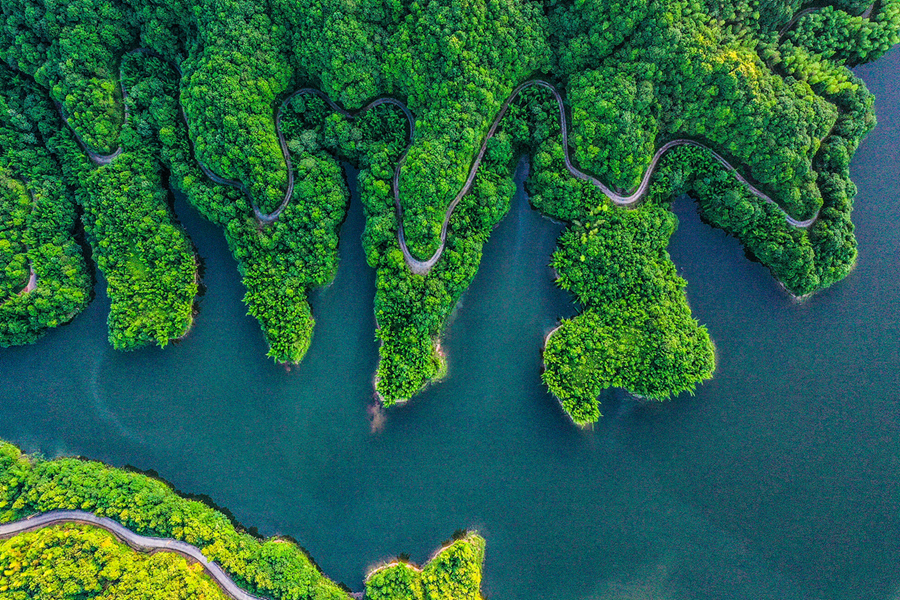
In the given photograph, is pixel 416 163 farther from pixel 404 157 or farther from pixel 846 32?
pixel 846 32

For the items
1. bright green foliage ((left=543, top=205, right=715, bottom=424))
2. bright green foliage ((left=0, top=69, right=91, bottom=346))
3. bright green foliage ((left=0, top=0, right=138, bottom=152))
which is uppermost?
bright green foliage ((left=543, top=205, right=715, bottom=424))

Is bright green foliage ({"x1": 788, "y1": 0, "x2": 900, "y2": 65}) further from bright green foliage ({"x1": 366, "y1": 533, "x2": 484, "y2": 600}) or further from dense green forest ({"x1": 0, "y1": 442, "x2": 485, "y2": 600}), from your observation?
bright green foliage ({"x1": 366, "y1": 533, "x2": 484, "y2": 600})

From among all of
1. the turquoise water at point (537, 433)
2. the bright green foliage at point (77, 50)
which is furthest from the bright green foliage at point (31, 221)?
the turquoise water at point (537, 433)

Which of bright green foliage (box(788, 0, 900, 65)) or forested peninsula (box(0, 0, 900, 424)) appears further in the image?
bright green foliage (box(788, 0, 900, 65))

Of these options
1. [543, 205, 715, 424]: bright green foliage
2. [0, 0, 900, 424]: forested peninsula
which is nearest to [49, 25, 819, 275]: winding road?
[0, 0, 900, 424]: forested peninsula

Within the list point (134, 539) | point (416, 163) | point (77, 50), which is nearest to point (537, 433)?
point (416, 163)

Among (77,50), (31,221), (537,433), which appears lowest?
(31,221)

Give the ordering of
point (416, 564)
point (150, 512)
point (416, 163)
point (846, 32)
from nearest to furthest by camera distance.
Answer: point (416, 163)
point (150, 512)
point (846, 32)
point (416, 564)
